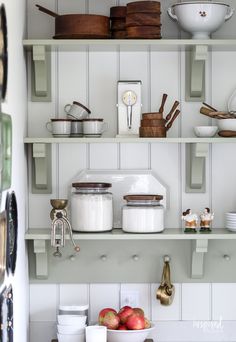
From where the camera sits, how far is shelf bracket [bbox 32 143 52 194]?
3.14m

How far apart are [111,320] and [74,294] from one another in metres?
0.29

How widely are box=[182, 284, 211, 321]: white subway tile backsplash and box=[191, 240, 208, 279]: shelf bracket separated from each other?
6cm

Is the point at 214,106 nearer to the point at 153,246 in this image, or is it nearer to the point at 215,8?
the point at 215,8

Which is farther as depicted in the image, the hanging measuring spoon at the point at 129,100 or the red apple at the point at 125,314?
the hanging measuring spoon at the point at 129,100

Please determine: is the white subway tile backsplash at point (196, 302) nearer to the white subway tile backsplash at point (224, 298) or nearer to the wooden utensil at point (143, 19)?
the white subway tile backsplash at point (224, 298)

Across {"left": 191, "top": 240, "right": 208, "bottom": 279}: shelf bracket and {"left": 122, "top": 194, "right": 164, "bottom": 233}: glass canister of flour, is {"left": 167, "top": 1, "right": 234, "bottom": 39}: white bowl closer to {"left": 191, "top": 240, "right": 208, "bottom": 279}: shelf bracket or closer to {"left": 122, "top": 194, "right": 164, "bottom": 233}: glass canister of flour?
{"left": 122, "top": 194, "right": 164, "bottom": 233}: glass canister of flour

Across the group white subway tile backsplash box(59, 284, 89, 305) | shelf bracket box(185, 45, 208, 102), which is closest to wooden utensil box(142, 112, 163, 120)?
shelf bracket box(185, 45, 208, 102)

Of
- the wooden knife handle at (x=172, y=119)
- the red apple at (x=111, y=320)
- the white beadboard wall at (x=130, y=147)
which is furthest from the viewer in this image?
the white beadboard wall at (x=130, y=147)

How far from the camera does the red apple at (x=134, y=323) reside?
10.1ft

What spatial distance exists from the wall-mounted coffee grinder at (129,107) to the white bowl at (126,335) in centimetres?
78

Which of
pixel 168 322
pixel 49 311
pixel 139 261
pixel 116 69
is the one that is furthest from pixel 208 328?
pixel 116 69

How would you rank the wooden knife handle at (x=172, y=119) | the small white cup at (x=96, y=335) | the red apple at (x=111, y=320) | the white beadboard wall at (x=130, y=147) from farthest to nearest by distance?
1. the white beadboard wall at (x=130, y=147)
2. the wooden knife handle at (x=172, y=119)
3. the red apple at (x=111, y=320)
4. the small white cup at (x=96, y=335)

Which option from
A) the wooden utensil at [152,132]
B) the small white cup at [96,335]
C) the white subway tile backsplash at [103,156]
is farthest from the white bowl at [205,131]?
the small white cup at [96,335]

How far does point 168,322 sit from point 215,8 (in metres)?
1.29
